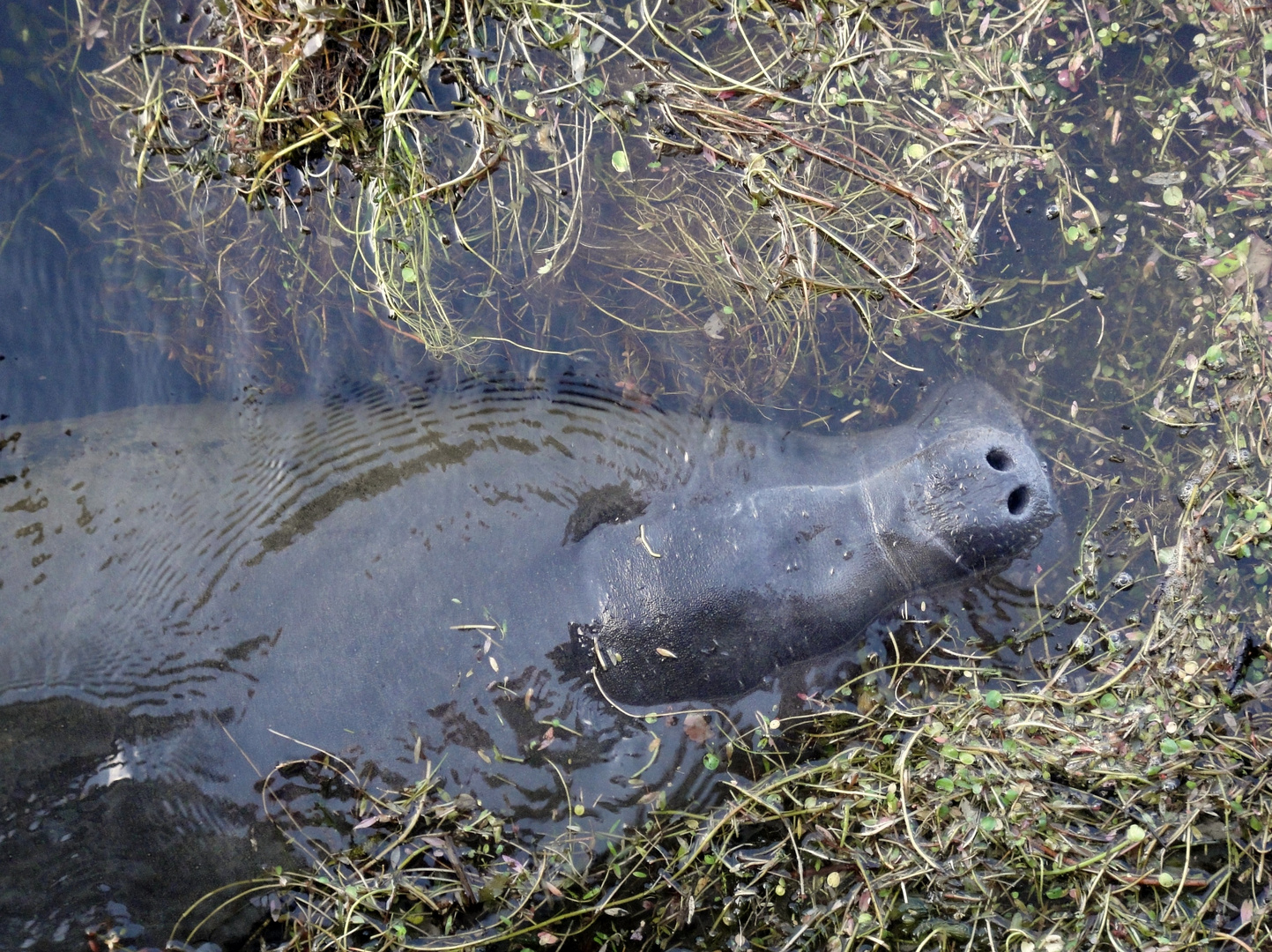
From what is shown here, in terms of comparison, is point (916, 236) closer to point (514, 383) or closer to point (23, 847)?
point (514, 383)

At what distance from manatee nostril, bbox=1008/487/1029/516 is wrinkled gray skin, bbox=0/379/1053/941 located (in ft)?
0.04

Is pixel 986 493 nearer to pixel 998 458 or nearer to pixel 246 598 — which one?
pixel 998 458

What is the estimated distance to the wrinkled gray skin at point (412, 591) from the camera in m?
3.33

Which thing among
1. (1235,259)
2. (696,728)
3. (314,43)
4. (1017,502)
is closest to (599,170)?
(314,43)

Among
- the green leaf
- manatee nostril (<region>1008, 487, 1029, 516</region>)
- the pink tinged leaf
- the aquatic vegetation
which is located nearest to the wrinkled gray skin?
manatee nostril (<region>1008, 487, 1029, 516</region>)

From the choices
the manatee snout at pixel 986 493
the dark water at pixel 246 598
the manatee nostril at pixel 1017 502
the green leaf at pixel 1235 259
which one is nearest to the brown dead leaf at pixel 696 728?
the dark water at pixel 246 598

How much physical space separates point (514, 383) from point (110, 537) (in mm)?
1988

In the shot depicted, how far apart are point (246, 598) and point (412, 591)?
2.27ft

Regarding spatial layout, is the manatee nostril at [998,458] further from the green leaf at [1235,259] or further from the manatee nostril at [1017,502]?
the green leaf at [1235,259]

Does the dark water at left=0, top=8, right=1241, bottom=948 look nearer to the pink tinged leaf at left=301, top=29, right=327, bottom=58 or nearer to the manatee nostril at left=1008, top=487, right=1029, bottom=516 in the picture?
the manatee nostril at left=1008, top=487, right=1029, bottom=516

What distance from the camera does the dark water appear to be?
3318 millimetres

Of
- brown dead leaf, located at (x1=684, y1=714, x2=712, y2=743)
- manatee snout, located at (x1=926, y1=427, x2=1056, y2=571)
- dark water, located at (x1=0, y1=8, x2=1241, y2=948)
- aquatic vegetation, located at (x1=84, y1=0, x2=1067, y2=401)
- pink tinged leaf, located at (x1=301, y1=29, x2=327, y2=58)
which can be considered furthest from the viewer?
aquatic vegetation, located at (x1=84, y1=0, x2=1067, y2=401)

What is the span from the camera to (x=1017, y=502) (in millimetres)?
3627

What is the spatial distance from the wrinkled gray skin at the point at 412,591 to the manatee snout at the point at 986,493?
14 millimetres
